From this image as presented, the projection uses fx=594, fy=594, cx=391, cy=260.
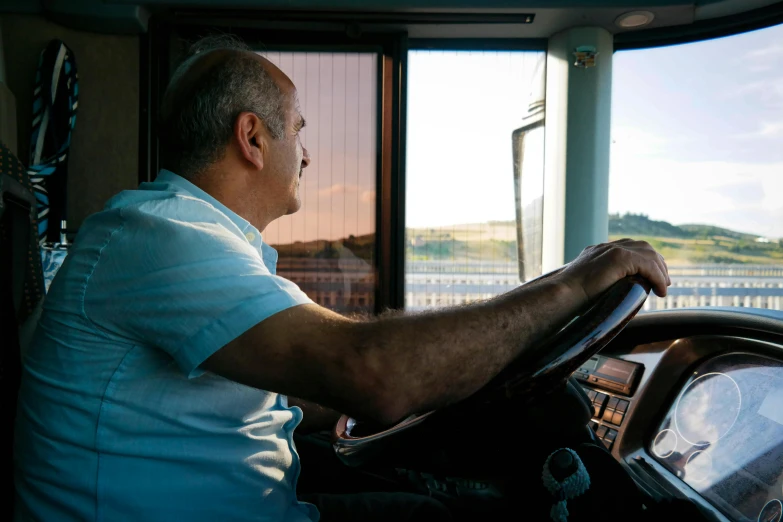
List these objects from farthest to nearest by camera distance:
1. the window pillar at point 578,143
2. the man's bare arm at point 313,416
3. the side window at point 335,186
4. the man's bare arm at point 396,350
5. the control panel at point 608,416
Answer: the side window at point 335,186, the window pillar at point 578,143, the man's bare arm at point 313,416, the control panel at point 608,416, the man's bare arm at point 396,350

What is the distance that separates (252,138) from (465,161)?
241 centimetres

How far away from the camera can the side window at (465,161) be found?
3.12 m

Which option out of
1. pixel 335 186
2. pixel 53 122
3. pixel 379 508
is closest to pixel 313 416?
pixel 379 508

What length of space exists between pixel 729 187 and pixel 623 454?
2.59m

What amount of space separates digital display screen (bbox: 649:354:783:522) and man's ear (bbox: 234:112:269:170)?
2.64ft

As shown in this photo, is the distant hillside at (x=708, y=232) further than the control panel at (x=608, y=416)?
Yes

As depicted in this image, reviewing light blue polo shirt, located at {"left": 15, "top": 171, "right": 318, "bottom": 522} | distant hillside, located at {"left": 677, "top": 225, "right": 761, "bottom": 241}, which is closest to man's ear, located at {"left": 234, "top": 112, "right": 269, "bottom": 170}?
light blue polo shirt, located at {"left": 15, "top": 171, "right": 318, "bottom": 522}

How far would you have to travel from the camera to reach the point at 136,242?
64 centimetres

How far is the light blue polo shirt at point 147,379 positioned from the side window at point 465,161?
2.37 m

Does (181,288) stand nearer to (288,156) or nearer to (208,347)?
(208,347)

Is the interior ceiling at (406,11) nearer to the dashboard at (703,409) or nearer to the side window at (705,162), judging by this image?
the side window at (705,162)

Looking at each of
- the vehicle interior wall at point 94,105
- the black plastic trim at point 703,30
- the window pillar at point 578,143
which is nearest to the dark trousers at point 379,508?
the window pillar at point 578,143

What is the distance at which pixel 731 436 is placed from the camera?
0.89 metres

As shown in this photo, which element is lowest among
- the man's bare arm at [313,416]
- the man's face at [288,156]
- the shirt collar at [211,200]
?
the man's bare arm at [313,416]
